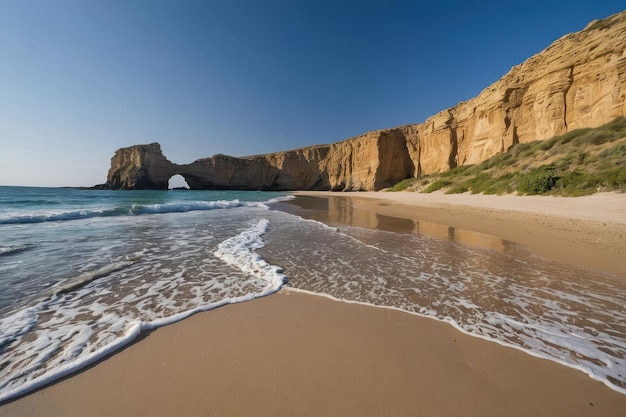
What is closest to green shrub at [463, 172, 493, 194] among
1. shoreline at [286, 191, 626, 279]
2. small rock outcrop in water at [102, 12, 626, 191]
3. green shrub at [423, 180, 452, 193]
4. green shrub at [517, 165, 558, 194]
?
green shrub at [423, 180, 452, 193]

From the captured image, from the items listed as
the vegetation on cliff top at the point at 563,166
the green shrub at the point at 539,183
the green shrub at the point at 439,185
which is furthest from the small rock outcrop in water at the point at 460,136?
the green shrub at the point at 539,183

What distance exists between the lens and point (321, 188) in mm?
65250

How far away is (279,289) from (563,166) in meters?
18.8

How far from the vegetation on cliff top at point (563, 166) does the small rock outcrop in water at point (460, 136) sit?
243 centimetres

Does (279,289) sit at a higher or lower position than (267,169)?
lower

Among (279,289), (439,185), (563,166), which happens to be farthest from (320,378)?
(439,185)

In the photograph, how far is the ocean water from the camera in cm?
237

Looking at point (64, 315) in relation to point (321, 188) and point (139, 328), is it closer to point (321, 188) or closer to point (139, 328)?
point (139, 328)

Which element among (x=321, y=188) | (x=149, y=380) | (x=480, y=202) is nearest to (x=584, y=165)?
(x=480, y=202)

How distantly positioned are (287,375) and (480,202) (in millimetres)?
16158

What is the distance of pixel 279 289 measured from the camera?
385 cm

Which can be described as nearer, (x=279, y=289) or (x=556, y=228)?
(x=279, y=289)

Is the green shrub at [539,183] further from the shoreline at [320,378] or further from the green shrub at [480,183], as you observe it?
the shoreline at [320,378]

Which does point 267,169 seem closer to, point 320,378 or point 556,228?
point 556,228
